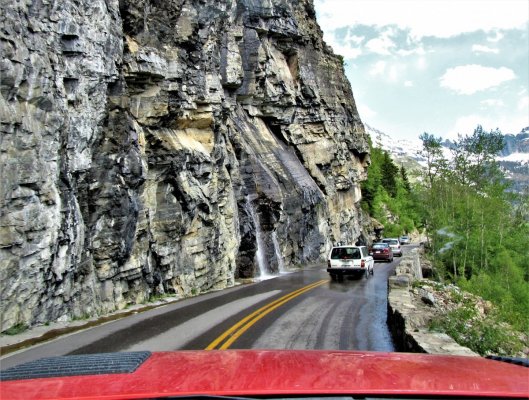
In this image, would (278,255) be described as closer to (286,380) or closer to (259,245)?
(259,245)

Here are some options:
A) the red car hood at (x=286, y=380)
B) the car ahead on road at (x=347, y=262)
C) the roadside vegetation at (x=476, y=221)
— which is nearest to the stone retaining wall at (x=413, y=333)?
the red car hood at (x=286, y=380)

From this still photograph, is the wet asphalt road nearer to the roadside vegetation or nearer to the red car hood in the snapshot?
the red car hood

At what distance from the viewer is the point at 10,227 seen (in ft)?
35.7

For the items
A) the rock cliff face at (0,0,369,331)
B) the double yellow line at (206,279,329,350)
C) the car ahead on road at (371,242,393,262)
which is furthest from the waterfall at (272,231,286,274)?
the double yellow line at (206,279,329,350)

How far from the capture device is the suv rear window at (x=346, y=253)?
24462 millimetres

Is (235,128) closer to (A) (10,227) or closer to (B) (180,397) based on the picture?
(A) (10,227)

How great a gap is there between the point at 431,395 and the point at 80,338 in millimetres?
9277

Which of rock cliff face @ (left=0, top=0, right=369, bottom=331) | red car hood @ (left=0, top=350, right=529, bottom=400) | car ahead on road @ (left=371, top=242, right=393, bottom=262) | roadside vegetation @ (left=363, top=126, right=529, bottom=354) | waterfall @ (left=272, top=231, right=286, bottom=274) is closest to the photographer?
red car hood @ (left=0, top=350, right=529, bottom=400)

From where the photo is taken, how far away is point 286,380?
2.44 meters

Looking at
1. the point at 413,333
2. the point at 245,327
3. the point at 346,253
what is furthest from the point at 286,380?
the point at 346,253

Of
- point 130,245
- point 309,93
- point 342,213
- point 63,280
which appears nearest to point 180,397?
point 63,280

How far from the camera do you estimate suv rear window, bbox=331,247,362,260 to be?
963 inches

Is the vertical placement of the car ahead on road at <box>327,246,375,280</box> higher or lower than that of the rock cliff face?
lower

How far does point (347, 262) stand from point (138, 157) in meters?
12.3
